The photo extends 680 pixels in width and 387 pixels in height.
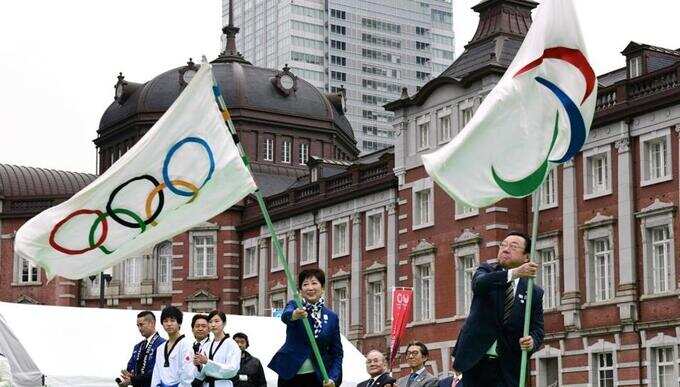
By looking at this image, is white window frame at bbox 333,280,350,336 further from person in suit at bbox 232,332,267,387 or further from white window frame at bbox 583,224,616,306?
person in suit at bbox 232,332,267,387

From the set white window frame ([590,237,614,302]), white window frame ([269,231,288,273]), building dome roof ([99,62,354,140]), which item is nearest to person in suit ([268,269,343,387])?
white window frame ([590,237,614,302])

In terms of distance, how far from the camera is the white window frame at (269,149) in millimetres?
67562

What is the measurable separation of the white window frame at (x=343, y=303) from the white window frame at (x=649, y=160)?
15.8 m

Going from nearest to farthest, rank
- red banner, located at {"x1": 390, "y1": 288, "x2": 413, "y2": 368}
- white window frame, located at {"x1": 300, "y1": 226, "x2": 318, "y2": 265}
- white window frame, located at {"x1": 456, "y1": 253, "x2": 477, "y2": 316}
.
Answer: red banner, located at {"x1": 390, "y1": 288, "x2": 413, "y2": 368}
white window frame, located at {"x1": 456, "y1": 253, "x2": 477, "y2": 316}
white window frame, located at {"x1": 300, "y1": 226, "x2": 318, "y2": 265}

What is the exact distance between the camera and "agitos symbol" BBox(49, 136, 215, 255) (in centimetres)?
1492

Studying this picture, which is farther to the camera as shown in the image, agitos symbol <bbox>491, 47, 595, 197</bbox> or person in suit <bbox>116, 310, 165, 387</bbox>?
person in suit <bbox>116, 310, 165, 387</bbox>

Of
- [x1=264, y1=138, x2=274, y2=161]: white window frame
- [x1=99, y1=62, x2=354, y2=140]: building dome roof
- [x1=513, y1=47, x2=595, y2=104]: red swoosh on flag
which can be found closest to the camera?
[x1=513, y1=47, x2=595, y2=104]: red swoosh on flag

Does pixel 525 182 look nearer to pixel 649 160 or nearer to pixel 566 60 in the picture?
pixel 566 60

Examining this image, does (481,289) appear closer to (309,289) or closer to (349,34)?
(309,289)

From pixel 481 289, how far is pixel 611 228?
108 ft

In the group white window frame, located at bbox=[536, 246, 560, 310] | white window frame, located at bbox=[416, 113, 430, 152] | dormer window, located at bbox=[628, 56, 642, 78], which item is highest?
dormer window, located at bbox=[628, 56, 642, 78]

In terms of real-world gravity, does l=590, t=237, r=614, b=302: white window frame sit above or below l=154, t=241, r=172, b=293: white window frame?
below

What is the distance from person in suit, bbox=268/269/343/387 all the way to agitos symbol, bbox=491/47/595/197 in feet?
8.59

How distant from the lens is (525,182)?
A: 39.3 feet
